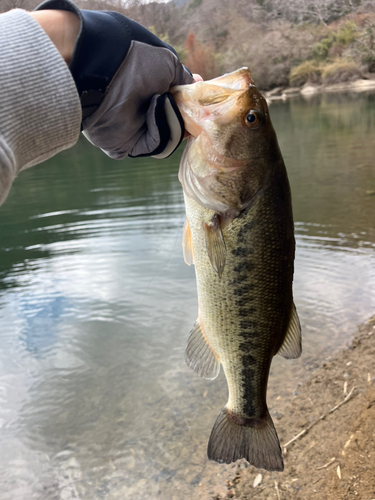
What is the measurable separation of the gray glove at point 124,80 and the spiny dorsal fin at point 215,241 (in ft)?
1.15

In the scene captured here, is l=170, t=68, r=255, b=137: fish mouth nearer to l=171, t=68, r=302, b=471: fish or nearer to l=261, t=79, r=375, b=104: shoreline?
l=171, t=68, r=302, b=471: fish

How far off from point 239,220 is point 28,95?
0.84 metres

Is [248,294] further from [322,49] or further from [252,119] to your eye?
[322,49]

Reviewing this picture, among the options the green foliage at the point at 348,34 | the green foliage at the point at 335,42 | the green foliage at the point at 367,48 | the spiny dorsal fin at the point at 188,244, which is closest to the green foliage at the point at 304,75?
the green foliage at the point at 367,48

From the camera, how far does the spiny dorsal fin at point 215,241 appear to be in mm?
1688

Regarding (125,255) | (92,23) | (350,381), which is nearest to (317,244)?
(125,255)

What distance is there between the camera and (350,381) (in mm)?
3701

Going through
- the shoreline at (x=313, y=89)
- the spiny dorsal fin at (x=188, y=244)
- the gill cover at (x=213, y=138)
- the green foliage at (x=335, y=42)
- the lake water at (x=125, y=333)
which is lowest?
the shoreline at (x=313, y=89)

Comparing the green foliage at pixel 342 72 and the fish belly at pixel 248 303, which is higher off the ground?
the fish belly at pixel 248 303

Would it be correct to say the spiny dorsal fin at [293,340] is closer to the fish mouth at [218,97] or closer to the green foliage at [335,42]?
the fish mouth at [218,97]

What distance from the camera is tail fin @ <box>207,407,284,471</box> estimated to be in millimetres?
1958

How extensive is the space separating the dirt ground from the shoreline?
143ft

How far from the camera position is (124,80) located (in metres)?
1.57

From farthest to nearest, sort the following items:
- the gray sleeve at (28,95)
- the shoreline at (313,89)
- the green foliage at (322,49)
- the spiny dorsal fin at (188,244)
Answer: the green foliage at (322,49) < the shoreline at (313,89) < the spiny dorsal fin at (188,244) < the gray sleeve at (28,95)
